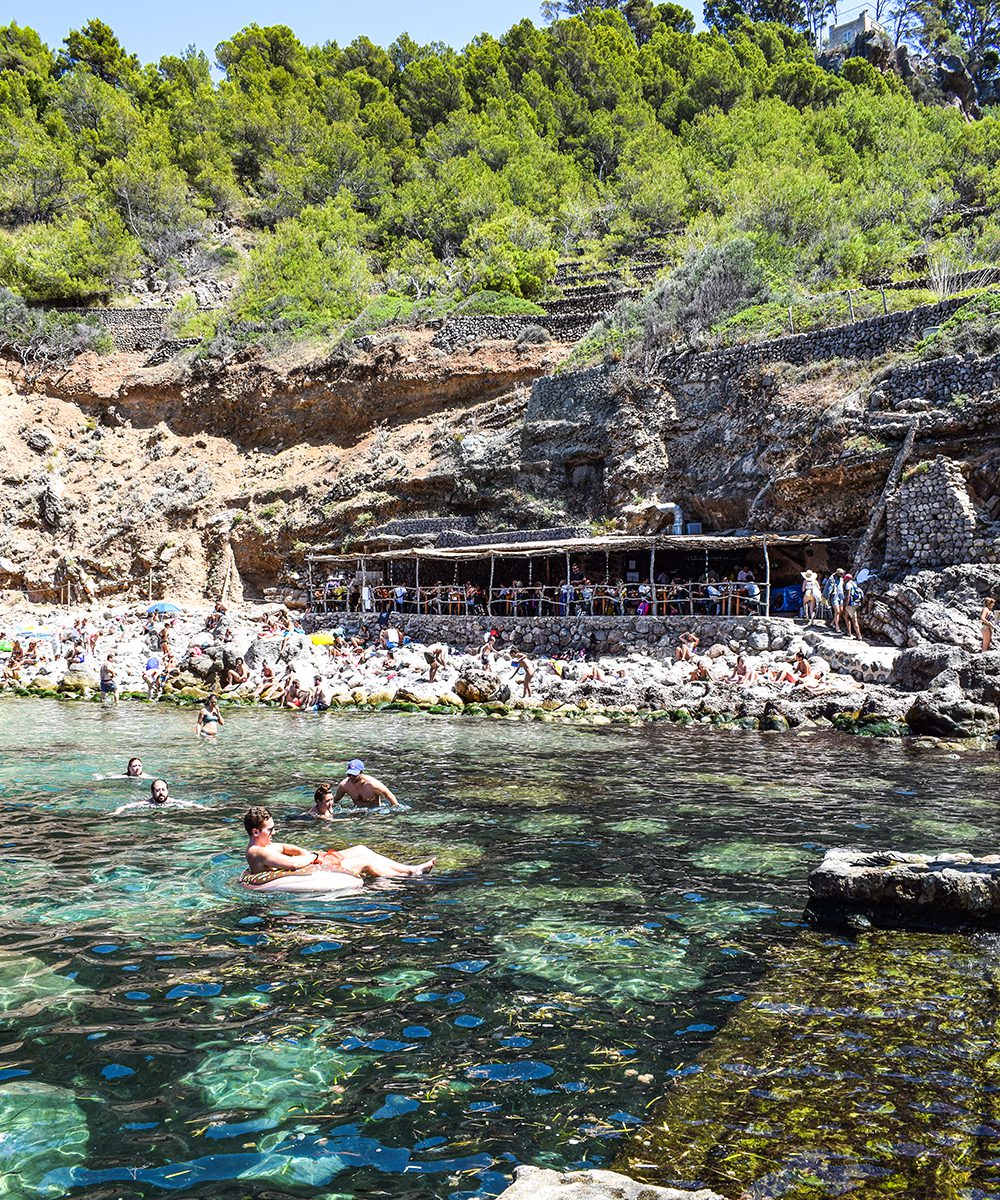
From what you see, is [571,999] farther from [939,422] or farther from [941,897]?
[939,422]

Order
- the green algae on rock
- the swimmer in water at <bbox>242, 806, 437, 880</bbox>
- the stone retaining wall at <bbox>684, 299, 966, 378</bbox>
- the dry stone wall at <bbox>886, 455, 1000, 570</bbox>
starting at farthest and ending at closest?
the stone retaining wall at <bbox>684, 299, 966, 378</bbox>, the dry stone wall at <bbox>886, 455, 1000, 570</bbox>, the swimmer in water at <bbox>242, 806, 437, 880</bbox>, the green algae on rock

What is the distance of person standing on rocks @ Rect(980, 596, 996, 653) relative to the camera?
61.5 feet

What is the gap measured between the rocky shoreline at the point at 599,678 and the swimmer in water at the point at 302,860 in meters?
10.6

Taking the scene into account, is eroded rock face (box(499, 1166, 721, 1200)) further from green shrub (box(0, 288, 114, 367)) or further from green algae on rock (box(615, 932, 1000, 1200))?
green shrub (box(0, 288, 114, 367))

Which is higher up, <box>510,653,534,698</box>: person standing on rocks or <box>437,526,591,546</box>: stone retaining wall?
<box>437,526,591,546</box>: stone retaining wall

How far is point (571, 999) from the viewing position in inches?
200

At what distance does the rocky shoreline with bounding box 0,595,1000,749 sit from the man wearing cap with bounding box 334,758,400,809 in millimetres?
8286

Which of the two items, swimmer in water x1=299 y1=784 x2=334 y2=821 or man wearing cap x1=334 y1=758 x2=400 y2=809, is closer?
swimmer in water x1=299 y1=784 x2=334 y2=821

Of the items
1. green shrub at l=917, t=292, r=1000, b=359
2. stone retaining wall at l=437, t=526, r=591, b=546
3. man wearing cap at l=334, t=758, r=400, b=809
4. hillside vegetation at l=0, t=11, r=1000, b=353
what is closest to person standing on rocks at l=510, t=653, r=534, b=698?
stone retaining wall at l=437, t=526, r=591, b=546

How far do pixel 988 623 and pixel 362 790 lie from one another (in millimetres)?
14825

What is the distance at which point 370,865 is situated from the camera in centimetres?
761

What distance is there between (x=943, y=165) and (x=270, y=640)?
43.2m

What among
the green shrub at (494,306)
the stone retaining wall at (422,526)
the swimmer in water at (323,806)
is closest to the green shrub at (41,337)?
the green shrub at (494,306)

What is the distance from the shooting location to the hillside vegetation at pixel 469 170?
40031mm
